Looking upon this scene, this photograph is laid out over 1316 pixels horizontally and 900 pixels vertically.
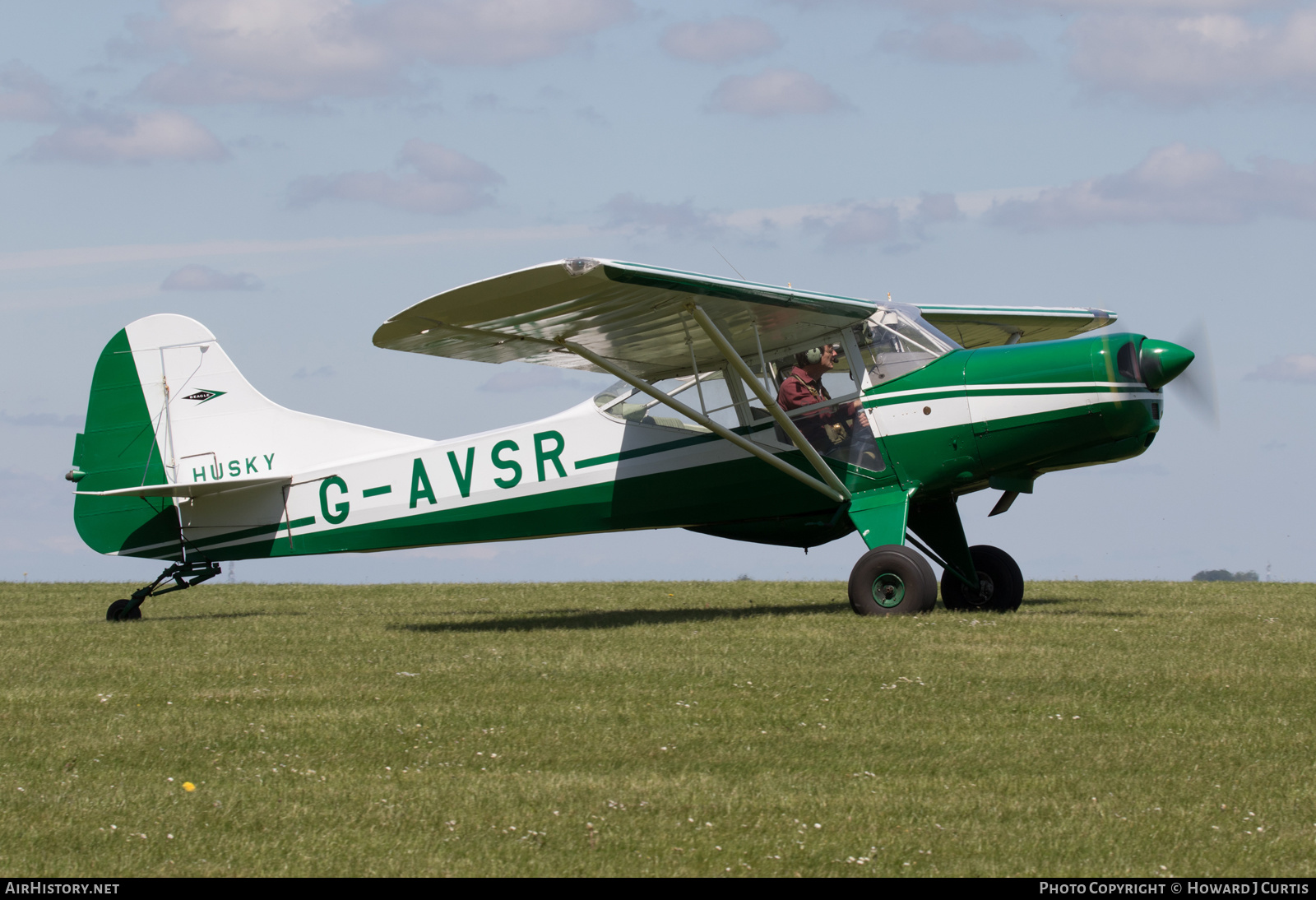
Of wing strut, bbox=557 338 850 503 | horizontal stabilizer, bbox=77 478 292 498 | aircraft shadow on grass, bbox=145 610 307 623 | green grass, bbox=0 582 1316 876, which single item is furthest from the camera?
aircraft shadow on grass, bbox=145 610 307 623

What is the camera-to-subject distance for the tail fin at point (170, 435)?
1508 cm

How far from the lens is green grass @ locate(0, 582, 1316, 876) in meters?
5.42

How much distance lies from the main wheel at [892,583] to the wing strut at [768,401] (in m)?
0.86

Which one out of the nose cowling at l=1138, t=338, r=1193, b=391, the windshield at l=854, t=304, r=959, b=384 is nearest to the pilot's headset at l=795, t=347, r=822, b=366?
the windshield at l=854, t=304, r=959, b=384

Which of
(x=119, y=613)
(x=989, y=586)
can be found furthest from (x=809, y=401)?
(x=119, y=613)

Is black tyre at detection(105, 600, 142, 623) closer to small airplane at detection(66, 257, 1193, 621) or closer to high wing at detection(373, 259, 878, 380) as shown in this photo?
small airplane at detection(66, 257, 1193, 621)

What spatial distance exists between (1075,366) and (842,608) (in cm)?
359

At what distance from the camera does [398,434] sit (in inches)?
586

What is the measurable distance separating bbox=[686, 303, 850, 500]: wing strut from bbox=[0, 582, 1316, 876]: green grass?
1.35 meters

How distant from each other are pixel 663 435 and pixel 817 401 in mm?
1712

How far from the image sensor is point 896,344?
12734 millimetres

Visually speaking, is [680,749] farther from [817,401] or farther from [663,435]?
[663,435]

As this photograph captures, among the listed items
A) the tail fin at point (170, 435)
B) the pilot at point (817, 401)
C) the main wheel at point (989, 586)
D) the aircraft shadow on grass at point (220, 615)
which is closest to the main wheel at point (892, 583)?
the pilot at point (817, 401)
